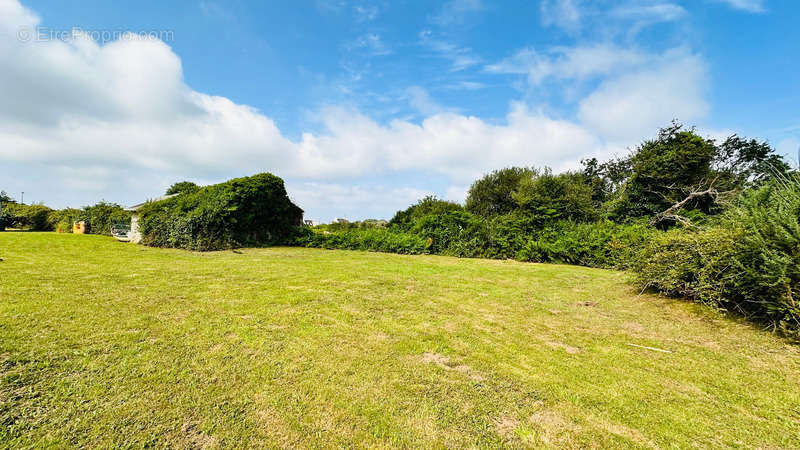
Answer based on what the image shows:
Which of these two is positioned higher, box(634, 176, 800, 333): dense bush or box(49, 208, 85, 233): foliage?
box(49, 208, 85, 233): foliage

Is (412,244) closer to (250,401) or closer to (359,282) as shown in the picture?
(359,282)

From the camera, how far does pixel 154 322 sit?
143 inches

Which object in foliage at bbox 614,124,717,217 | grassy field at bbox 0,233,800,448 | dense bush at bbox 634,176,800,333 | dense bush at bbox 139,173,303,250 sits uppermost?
foliage at bbox 614,124,717,217

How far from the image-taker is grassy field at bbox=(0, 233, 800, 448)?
1976 mm

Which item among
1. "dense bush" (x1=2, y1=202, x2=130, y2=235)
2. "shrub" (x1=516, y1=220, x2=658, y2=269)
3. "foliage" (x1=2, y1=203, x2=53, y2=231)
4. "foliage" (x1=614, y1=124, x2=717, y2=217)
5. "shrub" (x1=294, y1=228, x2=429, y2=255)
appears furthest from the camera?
"foliage" (x1=2, y1=203, x2=53, y2=231)

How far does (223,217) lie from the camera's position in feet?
48.0

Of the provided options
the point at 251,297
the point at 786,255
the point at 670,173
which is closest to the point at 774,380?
the point at 786,255

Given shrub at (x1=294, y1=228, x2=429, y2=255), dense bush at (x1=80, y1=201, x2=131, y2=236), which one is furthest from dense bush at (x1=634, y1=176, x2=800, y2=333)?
dense bush at (x1=80, y1=201, x2=131, y2=236)

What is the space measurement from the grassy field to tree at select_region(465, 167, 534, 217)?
22529 mm

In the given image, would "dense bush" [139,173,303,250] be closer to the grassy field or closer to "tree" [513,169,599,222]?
the grassy field

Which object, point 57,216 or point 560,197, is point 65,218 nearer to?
point 57,216

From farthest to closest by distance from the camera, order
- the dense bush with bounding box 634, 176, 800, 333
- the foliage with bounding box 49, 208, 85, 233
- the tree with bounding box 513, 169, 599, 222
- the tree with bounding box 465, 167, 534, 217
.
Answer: the tree with bounding box 465, 167, 534, 217 → the foliage with bounding box 49, 208, 85, 233 → the tree with bounding box 513, 169, 599, 222 → the dense bush with bounding box 634, 176, 800, 333

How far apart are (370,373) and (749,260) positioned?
5.70 metres

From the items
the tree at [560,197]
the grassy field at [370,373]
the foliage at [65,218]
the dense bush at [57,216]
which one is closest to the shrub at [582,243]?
the tree at [560,197]
